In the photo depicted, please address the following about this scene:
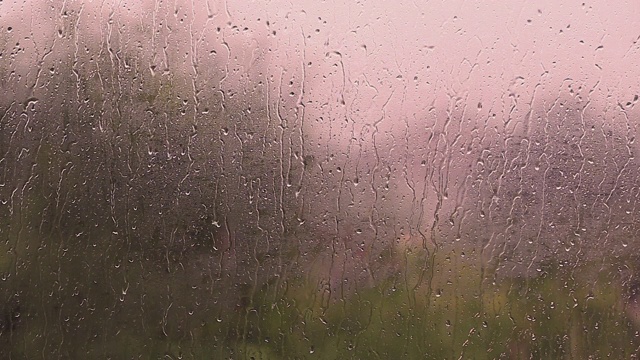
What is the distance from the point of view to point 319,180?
38.4 inches

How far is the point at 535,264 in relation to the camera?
3.17ft

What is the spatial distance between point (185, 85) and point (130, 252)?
41 cm

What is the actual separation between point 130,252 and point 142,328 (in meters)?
0.18

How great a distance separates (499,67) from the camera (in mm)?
973

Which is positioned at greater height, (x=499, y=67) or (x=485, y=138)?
(x=499, y=67)

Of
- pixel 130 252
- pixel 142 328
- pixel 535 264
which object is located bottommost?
pixel 142 328

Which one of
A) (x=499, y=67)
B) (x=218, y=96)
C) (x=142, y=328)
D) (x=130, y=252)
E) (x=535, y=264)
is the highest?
(x=499, y=67)

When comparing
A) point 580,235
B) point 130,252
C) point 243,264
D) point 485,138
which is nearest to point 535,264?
point 580,235

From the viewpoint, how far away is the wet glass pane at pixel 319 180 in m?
0.96

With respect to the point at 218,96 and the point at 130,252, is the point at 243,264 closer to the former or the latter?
the point at 130,252

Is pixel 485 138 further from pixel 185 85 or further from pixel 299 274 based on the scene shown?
pixel 185 85

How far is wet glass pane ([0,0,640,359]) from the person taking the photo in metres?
0.96

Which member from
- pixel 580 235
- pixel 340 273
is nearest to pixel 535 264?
pixel 580 235

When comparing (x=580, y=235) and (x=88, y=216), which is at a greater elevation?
(x=580, y=235)
